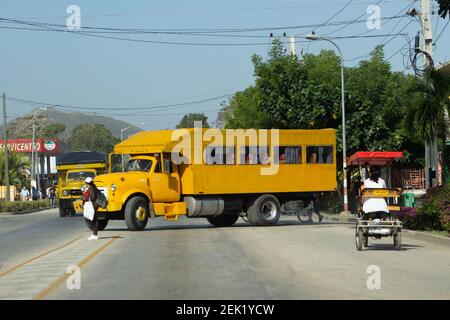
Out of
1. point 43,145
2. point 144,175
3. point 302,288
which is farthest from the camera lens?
point 43,145

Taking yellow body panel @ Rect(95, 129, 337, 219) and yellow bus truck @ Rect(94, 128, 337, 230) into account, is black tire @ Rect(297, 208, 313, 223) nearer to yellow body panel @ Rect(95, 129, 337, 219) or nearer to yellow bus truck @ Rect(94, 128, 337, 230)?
yellow bus truck @ Rect(94, 128, 337, 230)

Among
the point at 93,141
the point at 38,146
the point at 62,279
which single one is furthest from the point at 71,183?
the point at 93,141

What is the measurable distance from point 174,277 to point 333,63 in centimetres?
3842

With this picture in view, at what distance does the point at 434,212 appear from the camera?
73.9ft

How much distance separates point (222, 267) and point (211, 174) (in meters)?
12.8

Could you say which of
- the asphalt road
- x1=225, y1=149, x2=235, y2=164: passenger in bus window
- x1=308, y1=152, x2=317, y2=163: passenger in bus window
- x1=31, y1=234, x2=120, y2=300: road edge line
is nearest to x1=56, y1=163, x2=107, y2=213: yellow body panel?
x1=225, y1=149, x2=235, y2=164: passenger in bus window

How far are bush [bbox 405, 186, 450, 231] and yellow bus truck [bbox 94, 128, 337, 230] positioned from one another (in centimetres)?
605

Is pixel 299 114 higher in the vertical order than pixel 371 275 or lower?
higher

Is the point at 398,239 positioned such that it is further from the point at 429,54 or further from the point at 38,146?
the point at 38,146

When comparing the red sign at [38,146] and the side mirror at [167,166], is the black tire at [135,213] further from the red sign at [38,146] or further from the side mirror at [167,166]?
the red sign at [38,146]

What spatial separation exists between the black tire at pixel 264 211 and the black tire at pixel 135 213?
432 cm
